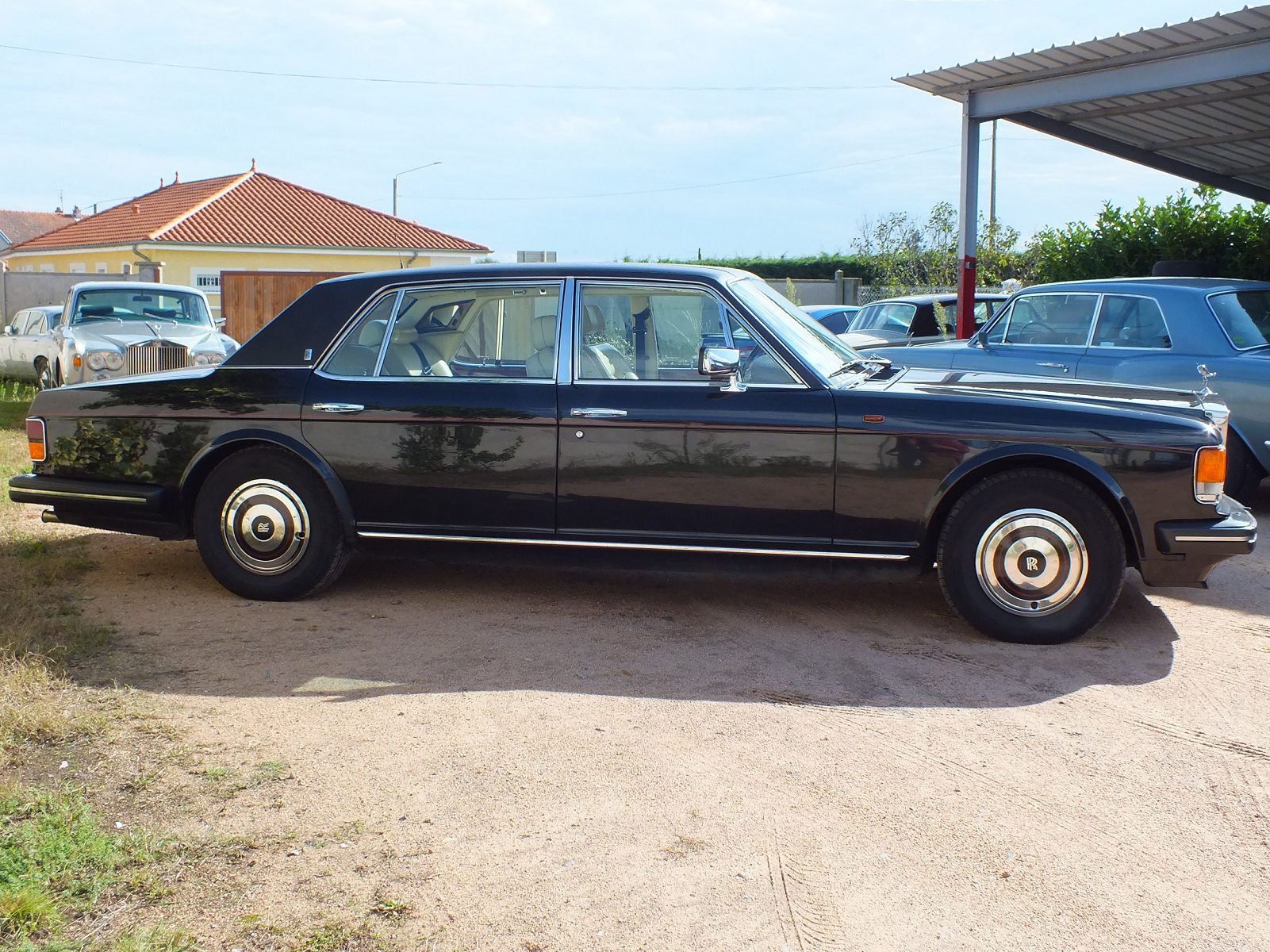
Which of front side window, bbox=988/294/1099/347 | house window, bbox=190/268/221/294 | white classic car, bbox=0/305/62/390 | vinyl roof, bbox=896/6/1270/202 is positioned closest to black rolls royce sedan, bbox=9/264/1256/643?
front side window, bbox=988/294/1099/347

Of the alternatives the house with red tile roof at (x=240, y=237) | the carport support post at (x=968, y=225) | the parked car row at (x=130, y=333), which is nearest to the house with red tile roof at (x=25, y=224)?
the house with red tile roof at (x=240, y=237)

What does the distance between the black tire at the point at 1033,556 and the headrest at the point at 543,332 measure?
6.53 ft

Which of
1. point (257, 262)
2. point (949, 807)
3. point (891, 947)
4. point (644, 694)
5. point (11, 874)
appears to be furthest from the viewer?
point (257, 262)

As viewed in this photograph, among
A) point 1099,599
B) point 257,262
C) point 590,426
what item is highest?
point 257,262

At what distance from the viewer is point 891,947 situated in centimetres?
286

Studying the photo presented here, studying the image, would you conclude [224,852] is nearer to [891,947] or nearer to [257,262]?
[891,947]

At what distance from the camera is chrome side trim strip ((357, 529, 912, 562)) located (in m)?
5.22

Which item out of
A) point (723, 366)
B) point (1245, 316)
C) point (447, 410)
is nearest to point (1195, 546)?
point (723, 366)

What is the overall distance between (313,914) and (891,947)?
1417mm

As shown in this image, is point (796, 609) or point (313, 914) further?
point (796, 609)

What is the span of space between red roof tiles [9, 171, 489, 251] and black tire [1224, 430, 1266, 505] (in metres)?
33.4

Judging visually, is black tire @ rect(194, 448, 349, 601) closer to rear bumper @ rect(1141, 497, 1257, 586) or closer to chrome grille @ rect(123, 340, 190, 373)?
rear bumper @ rect(1141, 497, 1257, 586)

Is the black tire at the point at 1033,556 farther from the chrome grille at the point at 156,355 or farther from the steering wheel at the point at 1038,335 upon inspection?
the chrome grille at the point at 156,355

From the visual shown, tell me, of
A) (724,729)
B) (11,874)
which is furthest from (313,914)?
(724,729)
